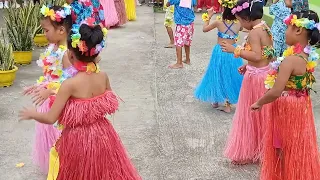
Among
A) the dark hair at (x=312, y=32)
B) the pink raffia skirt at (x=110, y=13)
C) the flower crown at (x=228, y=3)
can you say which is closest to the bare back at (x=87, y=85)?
the dark hair at (x=312, y=32)

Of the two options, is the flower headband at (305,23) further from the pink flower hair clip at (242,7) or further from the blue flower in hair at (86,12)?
the blue flower in hair at (86,12)

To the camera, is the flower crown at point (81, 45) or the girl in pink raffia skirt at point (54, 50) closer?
the flower crown at point (81, 45)

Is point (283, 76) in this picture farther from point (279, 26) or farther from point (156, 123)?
point (279, 26)

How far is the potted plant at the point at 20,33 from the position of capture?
7.77 metres

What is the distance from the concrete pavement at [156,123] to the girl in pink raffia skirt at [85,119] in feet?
3.28

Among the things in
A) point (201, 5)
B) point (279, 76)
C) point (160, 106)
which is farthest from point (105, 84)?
point (201, 5)

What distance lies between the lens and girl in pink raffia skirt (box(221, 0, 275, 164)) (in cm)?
436

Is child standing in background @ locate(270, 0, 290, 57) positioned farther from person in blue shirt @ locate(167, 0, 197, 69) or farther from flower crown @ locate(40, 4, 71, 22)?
flower crown @ locate(40, 4, 71, 22)

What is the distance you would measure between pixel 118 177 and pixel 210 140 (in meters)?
1.91

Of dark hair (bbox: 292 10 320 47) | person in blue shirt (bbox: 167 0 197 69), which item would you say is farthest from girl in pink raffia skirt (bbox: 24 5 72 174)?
person in blue shirt (bbox: 167 0 197 69)

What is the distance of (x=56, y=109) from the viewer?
3176 millimetres

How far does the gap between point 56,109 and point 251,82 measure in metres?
1.98

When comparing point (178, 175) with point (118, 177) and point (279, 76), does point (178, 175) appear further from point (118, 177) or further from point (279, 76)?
point (279, 76)

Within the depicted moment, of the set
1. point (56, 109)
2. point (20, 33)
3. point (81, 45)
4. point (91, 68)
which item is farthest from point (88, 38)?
point (20, 33)
